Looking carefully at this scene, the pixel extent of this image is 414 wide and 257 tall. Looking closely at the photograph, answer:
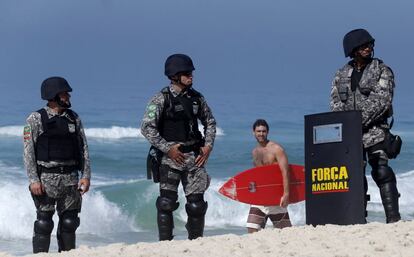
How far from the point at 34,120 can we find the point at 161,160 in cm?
110

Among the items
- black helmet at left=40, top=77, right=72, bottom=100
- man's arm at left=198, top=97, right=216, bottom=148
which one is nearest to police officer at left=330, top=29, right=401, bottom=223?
man's arm at left=198, top=97, right=216, bottom=148

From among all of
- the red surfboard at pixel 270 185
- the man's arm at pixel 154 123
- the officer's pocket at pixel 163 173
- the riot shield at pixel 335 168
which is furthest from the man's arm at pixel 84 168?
the red surfboard at pixel 270 185

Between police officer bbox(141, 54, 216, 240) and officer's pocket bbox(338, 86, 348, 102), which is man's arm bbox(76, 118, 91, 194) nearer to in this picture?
police officer bbox(141, 54, 216, 240)

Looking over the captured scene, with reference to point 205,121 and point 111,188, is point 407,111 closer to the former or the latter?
point 111,188

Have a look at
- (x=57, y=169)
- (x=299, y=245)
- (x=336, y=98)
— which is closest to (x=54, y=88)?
(x=57, y=169)

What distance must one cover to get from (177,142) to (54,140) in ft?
3.33

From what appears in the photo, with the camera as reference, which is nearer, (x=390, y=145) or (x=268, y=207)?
(x=390, y=145)

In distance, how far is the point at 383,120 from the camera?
10.5 m

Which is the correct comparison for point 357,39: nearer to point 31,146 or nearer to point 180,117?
point 180,117

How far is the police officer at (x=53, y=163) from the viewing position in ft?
34.0

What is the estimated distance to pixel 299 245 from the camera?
9.32 metres

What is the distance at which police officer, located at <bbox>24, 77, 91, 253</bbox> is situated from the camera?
10359 millimetres

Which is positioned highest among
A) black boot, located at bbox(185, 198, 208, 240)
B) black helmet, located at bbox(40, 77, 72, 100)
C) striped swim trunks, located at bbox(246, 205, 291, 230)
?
black helmet, located at bbox(40, 77, 72, 100)

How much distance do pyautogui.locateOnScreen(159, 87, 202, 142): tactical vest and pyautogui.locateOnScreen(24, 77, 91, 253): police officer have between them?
76 cm
